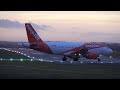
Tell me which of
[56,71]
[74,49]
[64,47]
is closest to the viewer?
[56,71]

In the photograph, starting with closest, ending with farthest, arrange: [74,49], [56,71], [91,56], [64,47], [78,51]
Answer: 1. [56,71]
2. [91,56]
3. [64,47]
4. [78,51]
5. [74,49]

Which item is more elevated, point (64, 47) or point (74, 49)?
point (64, 47)

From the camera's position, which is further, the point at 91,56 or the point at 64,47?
the point at 64,47

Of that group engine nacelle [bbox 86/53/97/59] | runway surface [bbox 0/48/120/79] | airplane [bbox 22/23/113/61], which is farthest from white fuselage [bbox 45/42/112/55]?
runway surface [bbox 0/48/120/79]

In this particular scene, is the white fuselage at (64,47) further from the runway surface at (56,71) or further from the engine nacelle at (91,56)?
the runway surface at (56,71)

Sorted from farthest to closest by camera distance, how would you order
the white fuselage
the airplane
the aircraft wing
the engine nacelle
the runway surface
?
1. the aircraft wing
2. the white fuselage
3. the airplane
4. the engine nacelle
5. the runway surface

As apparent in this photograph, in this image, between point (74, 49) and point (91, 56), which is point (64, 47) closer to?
point (74, 49)

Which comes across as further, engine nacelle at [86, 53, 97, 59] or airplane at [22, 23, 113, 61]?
airplane at [22, 23, 113, 61]

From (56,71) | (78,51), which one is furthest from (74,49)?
(56,71)

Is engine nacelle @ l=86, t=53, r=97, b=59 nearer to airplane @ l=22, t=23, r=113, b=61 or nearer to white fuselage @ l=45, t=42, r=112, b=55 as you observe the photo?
airplane @ l=22, t=23, r=113, b=61
